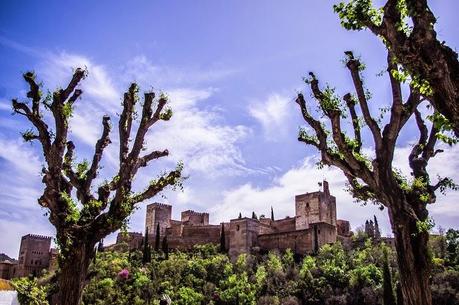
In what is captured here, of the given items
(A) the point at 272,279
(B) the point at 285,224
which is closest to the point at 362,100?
(A) the point at 272,279

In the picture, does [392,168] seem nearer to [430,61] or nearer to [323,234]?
[430,61]

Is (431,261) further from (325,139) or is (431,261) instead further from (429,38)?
(429,38)

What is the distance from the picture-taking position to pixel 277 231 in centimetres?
5456

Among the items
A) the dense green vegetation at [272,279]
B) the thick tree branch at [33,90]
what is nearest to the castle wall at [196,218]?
the dense green vegetation at [272,279]

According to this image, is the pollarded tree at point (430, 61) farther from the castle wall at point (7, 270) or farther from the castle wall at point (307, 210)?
the castle wall at point (7, 270)

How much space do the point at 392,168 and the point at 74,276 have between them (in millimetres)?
6581

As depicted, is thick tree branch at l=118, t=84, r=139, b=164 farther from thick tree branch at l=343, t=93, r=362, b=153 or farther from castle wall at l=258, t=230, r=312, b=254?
castle wall at l=258, t=230, r=312, b=254

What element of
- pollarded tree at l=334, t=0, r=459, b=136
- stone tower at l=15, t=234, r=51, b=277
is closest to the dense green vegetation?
stone tower at l=15, t=234, r=51, b=277

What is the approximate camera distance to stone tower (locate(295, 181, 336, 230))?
5253cm

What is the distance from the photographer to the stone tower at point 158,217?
2559 inches

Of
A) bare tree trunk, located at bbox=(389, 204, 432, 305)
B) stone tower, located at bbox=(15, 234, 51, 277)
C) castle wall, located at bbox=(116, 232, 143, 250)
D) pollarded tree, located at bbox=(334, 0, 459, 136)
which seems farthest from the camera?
stone tower, located at bbox=(15, 234, 51, 277)

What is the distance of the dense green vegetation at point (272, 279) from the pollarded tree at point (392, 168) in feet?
67.9

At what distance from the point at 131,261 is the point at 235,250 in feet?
37.9

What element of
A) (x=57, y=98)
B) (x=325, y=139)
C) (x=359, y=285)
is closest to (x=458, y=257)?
(x=359, y=285)
